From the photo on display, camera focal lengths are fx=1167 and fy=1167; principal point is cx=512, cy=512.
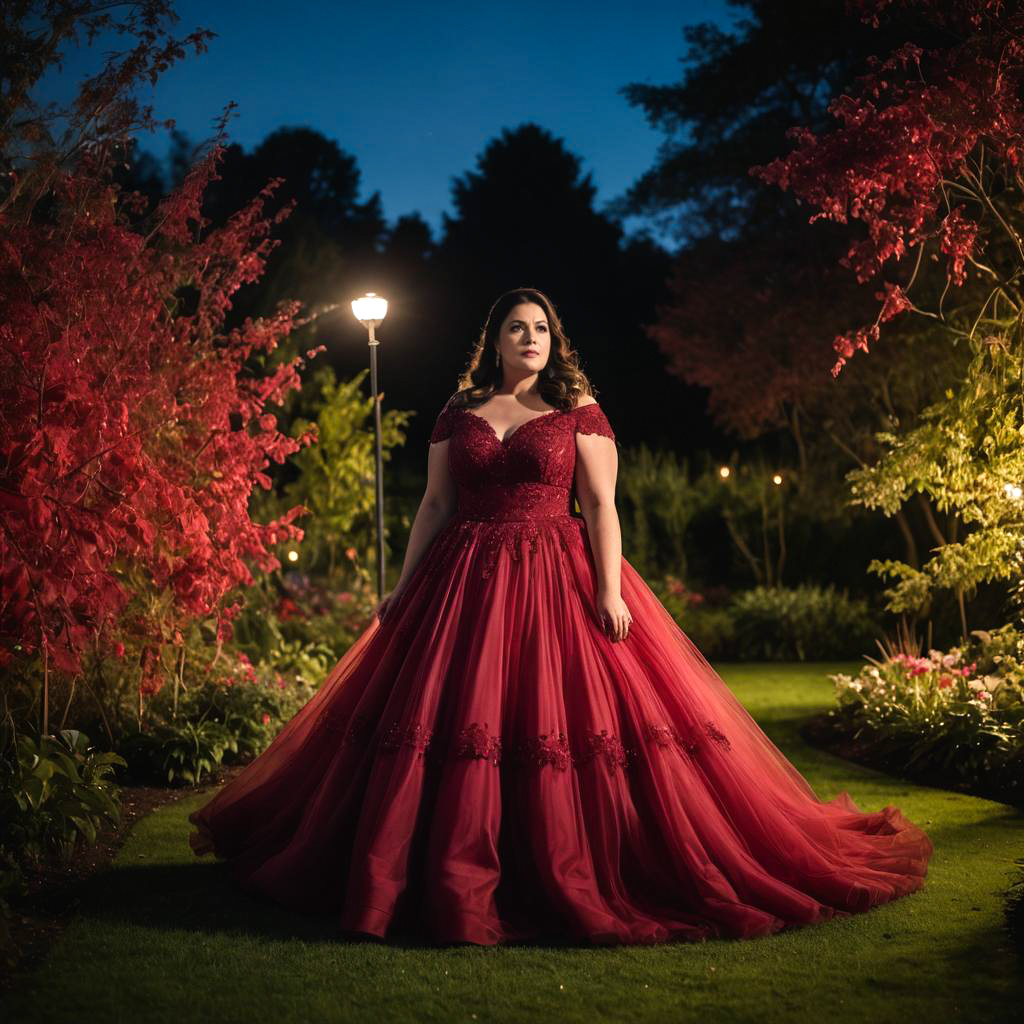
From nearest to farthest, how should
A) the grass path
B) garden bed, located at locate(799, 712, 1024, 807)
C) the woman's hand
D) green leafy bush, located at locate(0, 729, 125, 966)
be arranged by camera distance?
the grass path < the woman's hand < green leafy bush, located at locate(0, 729, 125, 966) < garden bed, located at locate(799, 712, 1024, 807)

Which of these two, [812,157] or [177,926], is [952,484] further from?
[177,926]

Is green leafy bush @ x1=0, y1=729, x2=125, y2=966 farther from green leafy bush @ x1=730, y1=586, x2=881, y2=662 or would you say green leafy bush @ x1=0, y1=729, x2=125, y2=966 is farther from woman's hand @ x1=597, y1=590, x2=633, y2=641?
green leafy bush @ x1=730, y1=586, x2=881, y2=662

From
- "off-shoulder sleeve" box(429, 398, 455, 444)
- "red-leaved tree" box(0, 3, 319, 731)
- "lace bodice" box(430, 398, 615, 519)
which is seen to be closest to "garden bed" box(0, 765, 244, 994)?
"red-leaved tree" box(0, 3, 319, 731)

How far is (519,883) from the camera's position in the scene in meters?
3.95

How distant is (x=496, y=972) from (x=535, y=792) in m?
0.60

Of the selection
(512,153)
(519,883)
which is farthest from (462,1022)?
(512,153)

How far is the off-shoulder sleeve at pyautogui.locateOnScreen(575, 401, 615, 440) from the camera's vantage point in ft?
14.9

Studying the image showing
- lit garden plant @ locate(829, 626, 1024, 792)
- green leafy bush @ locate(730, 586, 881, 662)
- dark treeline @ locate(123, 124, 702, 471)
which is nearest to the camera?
lit garden plant @ locate(829, 626, 1024, 792)

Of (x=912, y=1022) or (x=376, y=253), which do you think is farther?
(x=376, y=253)

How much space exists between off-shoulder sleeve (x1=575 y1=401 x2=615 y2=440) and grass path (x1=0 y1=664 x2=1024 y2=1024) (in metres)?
1.89

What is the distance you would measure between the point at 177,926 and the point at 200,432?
3213mm

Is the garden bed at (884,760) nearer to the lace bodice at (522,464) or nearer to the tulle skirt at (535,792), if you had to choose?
the tulle skirt at (535,792)

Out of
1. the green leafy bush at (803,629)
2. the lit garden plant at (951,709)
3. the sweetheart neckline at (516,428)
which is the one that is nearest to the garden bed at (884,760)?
the lit garden plant at (951,709)

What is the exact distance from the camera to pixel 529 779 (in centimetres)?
397
